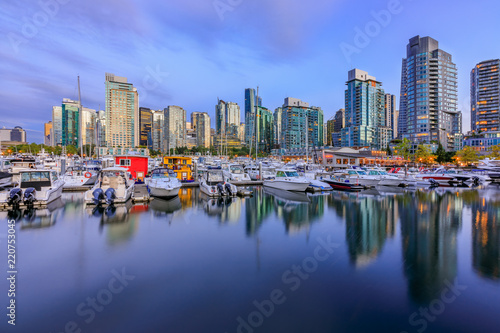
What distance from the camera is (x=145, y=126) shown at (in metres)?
184

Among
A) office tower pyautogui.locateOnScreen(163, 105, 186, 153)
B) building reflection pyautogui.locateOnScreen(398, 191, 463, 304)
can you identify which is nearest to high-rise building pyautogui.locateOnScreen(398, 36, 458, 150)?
building reflection pyautogui.locateOnScreen(398, 191, 463, 304)

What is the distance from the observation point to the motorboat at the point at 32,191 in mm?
15653

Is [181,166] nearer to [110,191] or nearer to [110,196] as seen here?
[110,191]

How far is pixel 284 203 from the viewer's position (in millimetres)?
19844

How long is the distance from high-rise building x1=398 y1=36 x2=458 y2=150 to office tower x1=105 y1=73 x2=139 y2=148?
134758mm

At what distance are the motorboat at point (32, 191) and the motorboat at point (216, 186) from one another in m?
10.7

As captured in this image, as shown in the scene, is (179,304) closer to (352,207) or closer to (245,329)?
(245,329)

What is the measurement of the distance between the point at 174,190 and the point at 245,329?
51.2 ft

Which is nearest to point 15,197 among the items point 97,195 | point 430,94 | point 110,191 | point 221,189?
point 97,195

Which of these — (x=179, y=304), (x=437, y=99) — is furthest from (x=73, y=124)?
(x=437, y=99)

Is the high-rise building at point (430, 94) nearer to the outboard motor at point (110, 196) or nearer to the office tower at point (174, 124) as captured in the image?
the office tower at point (174, 124)

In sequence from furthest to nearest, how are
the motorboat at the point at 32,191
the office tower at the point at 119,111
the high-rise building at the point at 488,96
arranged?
the high-rise building at the point at 488,96 → the office tower at the point at 119,111 → the motorboat at the point at 32,191

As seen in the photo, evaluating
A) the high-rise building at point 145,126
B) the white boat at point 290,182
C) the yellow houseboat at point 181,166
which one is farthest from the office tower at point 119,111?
the white boat at point 290,182

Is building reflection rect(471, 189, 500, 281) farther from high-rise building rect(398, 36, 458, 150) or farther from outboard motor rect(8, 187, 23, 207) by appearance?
high-rise building rect(398, 36, 458, 150)
